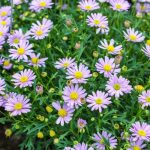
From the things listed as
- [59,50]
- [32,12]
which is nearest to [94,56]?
[59,50]

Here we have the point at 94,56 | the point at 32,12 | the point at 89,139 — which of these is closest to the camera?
the point at 89,139

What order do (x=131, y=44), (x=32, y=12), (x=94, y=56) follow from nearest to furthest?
1. (x=94, y=56)
2. (x=131, y=44)
3. (x=32, y=12)

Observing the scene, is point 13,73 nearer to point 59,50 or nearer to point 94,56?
point 59,50

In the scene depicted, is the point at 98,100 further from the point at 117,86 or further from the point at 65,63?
the point at 65,63

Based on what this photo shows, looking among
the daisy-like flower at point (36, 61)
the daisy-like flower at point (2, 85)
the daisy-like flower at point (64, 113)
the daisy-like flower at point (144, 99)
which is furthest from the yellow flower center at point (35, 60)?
the daisy-like flower at point (144, 99)

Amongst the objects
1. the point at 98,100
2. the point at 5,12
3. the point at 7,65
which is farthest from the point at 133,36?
the point at 5,12

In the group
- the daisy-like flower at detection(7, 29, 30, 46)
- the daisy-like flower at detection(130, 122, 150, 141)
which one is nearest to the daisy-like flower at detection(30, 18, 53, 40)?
the daisy-like flower at detection(7, 29, 30, 46)

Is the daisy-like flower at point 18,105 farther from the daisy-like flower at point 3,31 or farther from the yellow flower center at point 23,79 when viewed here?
the daisy-like flower at point 3,31
